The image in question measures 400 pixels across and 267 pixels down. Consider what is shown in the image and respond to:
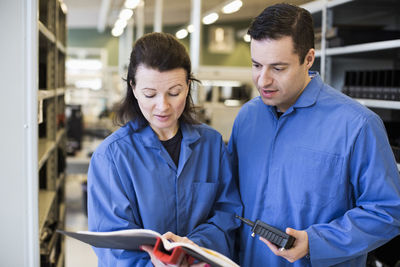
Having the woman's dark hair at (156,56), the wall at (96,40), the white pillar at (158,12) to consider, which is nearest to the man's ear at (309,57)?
the woman's dark hair at (156,56)

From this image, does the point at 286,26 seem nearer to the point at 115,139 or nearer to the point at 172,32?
the point at 115,139

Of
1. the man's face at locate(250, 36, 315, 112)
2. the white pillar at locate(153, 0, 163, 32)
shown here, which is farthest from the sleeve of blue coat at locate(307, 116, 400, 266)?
the white pillar at locate(153, 0, 163, 32)

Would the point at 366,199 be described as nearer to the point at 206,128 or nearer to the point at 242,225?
the point at 242,225

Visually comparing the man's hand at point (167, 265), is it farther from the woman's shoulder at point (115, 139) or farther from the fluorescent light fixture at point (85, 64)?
the fluorescent light fixture at point (85, 64)

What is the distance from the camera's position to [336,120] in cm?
156

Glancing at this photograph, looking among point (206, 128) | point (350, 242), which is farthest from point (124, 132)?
point (350, 242)

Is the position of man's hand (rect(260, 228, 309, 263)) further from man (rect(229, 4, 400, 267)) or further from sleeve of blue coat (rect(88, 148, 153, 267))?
sleeve of blue coat (rect(88, 148, 153, 267))

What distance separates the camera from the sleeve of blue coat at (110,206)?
1488 millimetres

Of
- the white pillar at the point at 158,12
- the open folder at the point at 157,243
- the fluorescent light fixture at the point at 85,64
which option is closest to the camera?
the open folder at the point at 157,243

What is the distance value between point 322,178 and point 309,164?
0.07 m

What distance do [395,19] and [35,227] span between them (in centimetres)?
295

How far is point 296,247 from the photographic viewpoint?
4.81 ft

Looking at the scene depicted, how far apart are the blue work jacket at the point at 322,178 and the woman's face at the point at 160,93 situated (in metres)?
0.41

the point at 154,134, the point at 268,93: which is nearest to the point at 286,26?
the point at 268,93
